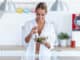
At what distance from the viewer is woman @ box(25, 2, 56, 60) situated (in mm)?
Result: 1791

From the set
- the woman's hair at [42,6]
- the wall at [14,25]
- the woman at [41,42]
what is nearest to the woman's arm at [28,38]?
the woman at [41,42]

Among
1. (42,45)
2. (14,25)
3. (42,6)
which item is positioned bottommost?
(42,45)

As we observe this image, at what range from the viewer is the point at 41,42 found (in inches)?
70.1

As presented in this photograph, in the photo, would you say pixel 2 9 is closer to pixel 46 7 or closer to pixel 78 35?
pixel 46 7

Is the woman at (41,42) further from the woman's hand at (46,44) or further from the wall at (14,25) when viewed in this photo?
the wall at (14,25)

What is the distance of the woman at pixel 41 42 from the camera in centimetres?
179

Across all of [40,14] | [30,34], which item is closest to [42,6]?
[40,14]

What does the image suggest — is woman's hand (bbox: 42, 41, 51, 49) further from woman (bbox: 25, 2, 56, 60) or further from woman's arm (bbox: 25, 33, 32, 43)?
woman's arm (bbox: 25, 33, 32, 43)

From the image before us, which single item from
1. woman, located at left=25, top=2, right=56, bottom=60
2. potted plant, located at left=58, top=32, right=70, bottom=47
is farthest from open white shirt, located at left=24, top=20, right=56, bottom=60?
potted plant, located at left=58, top=32, right=70, bottom=47

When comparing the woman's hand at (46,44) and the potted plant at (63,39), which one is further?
the potted plant at (63,39)

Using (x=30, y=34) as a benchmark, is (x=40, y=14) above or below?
above

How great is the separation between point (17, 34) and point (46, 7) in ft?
1.08

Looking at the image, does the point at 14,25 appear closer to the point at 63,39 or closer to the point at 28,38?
the point at 28,38

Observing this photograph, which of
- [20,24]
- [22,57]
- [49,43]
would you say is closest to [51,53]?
[49,43]
